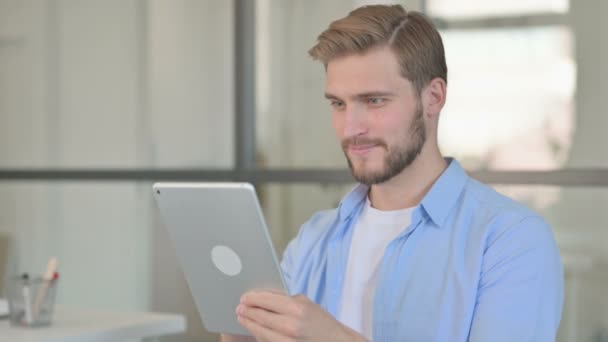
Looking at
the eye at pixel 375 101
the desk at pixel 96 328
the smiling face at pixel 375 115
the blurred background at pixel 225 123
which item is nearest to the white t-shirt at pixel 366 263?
the smiling face at pixel 375 115

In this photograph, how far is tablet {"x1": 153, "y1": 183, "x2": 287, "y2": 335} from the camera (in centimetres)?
172

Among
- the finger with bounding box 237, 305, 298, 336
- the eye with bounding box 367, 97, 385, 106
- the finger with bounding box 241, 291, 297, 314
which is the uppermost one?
the eye with bounding box 367, 97, 385, 106

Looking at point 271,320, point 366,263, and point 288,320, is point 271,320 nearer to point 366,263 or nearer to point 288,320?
Answer: point 288,320

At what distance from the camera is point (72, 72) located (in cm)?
461

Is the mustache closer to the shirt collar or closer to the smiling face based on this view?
the smiling face

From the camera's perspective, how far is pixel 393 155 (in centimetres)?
194

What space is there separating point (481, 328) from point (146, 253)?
2807 mm

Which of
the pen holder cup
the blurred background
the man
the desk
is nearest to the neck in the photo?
the man

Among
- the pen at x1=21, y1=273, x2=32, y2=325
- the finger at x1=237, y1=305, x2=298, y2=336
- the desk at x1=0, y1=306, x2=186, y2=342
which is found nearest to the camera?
the finger at x1=237, y1=305, x2=298, y2=336

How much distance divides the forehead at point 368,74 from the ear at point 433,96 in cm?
6

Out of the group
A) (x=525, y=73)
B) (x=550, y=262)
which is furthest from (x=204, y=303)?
(x=525, y=73)

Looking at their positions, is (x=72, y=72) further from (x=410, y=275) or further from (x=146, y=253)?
(x=410, y=275)

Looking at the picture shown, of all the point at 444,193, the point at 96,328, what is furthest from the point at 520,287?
the point at 96,328

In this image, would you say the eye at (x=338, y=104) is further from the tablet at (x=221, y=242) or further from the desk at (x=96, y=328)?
the desk at (x=96, y=328)
